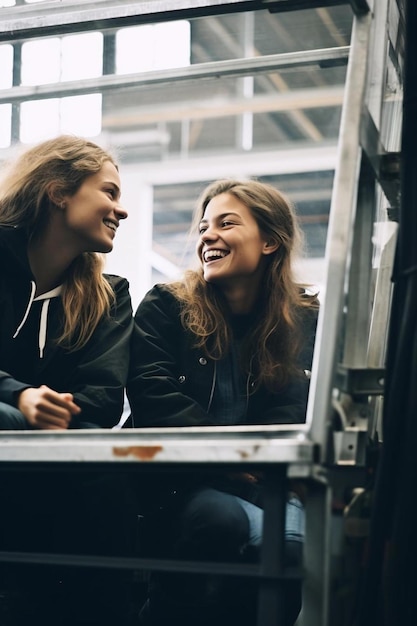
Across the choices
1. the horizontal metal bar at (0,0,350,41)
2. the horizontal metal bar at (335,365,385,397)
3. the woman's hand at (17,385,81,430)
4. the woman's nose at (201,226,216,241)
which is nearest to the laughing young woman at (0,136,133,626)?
the woman's hand at (17,385,81,430)

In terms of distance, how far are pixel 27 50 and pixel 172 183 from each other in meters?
5.26

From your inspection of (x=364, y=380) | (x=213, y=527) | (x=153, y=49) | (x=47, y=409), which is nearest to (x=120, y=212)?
(x=153, y=49)

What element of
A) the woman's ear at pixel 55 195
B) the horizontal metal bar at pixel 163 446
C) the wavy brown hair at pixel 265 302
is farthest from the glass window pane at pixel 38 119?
the horizontal metal bar at pixel 163 446

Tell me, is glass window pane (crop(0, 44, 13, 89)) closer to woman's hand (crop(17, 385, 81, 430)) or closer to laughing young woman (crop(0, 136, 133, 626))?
laughing young woman (crop(0, 136, 133, 626))

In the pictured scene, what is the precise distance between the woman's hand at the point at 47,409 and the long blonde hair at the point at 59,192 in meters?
0.44

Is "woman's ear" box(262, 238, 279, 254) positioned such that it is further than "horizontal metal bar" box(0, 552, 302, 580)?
Yes

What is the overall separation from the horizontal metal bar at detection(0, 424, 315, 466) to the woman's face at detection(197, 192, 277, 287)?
3.19 ft

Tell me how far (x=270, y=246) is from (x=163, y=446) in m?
1.18

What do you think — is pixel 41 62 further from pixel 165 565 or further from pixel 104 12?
pixel 165 565

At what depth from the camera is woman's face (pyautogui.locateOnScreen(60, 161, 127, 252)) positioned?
7.51ft

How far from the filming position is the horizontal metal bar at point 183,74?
236 centimetres

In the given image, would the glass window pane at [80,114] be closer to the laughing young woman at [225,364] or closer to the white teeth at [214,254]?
the laughing young woman at [225,364]

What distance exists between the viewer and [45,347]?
2119 millimetres

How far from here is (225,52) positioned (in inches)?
96.4
